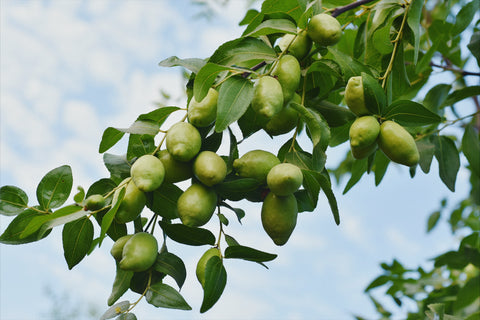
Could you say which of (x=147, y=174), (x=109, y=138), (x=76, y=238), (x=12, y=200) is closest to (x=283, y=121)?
(x=147, y=174)

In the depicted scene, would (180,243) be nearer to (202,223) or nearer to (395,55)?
(202,223)

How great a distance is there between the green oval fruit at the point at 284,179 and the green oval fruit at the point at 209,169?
10 cm

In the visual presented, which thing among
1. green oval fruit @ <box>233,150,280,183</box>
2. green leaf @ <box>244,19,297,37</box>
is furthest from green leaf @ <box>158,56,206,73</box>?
green oval fruit @ <box>233,150,280,183</box>

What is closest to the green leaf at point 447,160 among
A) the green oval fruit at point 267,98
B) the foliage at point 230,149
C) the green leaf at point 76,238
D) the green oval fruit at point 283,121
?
the foliage at point 230,149

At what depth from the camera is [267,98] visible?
0.89m

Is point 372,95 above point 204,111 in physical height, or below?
above

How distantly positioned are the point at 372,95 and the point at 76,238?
0.73 meters

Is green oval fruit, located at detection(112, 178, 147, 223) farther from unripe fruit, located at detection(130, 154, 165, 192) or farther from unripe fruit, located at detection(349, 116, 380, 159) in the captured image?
unripe fruit, located at detection(349, 116, 380, 159)

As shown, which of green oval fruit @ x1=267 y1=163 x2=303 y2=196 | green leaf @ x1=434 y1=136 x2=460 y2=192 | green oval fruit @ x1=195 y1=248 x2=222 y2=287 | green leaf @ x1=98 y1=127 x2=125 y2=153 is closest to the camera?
green oval fruit @ x1=267 y1=163 x2=303 y2=196

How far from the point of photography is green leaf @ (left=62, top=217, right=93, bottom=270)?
1059mm

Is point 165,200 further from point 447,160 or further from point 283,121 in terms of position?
A: point 447,160

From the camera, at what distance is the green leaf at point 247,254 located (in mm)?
989

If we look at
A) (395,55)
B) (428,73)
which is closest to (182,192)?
(395,55)

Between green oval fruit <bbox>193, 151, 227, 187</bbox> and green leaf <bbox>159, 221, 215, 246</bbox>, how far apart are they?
15 cm
